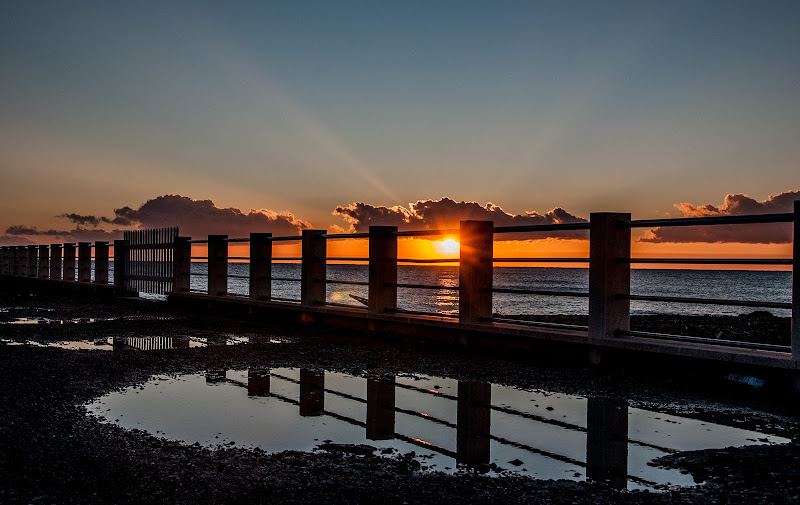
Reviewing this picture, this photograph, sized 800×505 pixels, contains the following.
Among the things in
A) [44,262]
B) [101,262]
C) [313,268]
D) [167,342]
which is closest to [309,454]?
[167,342]

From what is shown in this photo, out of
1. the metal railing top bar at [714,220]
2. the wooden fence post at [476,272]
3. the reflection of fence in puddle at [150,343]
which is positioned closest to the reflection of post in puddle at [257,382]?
the reflection of fence in puddle at [150,343]

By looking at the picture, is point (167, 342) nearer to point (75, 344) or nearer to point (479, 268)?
point (75, 344)

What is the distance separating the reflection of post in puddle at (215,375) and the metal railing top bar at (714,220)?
12.9ft

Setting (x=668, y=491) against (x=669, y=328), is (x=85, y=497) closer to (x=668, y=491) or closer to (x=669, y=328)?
(x=668, y=491)

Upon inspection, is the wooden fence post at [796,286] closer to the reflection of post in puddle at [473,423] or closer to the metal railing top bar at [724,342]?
the metal railing top bar at [724,342]

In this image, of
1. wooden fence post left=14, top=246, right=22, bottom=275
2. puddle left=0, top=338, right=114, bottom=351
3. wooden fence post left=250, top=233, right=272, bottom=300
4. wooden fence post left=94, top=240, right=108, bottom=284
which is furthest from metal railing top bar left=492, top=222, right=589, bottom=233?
wooden fence post left=14, top=246, right=22, bottom=275

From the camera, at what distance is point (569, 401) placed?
5.25 meters

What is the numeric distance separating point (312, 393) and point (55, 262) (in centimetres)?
2461

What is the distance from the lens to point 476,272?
820cm

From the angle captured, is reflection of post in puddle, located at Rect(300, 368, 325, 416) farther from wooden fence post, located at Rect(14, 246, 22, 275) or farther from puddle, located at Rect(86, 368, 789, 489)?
wooden fence post, located at Rect(14, 246, 22, 275)

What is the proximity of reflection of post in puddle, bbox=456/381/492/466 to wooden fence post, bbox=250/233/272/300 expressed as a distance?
7176 mm

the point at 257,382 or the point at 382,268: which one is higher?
the point at 382,268

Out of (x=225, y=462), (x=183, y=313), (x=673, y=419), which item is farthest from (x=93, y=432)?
(x=183, y=313)

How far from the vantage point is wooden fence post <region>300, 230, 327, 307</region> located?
10992 millimetres
